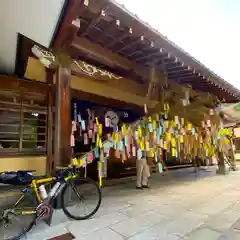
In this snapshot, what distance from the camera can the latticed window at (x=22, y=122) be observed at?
5.02 meters

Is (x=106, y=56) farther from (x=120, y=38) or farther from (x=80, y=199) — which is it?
(x=80, y=199)

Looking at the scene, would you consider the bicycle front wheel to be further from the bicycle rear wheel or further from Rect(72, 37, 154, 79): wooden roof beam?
Rect(72, 37, 154, 79): wooden roof beam

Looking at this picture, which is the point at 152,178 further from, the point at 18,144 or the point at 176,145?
the point at 18,144

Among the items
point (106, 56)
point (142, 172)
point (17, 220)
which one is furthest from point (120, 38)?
point (142, 172)

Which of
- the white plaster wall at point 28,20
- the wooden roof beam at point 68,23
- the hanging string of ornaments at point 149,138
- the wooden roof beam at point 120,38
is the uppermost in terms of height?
the wooden roof beam at point 120,38

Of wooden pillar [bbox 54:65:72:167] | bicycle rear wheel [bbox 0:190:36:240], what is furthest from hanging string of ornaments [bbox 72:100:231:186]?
bicycle rear wheel [bbox 0:190:36:240]

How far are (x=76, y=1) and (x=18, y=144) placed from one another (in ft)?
12.9

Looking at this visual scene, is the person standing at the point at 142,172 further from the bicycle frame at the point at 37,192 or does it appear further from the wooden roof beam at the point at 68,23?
the wooden roof beam at the point at 68,23

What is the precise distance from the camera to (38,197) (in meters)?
3.44

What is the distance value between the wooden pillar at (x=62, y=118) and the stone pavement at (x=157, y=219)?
3.86 ft

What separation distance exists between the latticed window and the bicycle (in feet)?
5.79

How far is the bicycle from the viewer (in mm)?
3215

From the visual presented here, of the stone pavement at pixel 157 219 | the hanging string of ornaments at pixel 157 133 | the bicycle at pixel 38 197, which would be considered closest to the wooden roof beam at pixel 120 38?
the hanging string of ornaments at pixel 157 133

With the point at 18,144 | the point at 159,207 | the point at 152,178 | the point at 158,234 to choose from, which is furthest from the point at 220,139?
the point at 18,144
